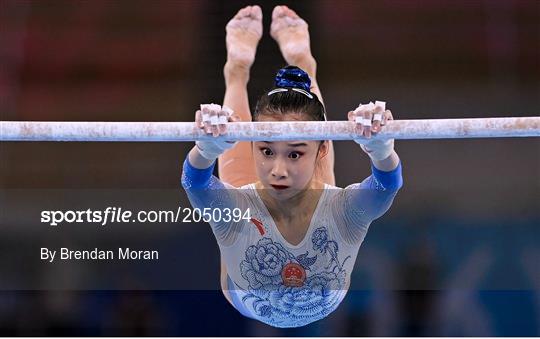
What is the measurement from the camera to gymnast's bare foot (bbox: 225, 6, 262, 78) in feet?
11.4

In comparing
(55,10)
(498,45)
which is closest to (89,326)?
(55,10)

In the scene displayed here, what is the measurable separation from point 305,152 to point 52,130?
91 cm

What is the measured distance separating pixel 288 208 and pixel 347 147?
41.1 inches

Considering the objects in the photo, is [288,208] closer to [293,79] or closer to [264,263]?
[264,263]

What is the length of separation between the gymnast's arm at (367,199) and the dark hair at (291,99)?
1.02ft

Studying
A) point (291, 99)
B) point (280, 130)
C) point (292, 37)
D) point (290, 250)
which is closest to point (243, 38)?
point (292, 37)

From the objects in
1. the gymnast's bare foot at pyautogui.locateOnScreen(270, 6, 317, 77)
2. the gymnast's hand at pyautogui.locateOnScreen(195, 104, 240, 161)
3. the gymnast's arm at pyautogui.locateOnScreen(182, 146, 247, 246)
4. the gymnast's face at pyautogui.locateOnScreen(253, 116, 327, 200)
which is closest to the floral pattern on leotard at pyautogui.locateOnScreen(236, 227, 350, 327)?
the gymnast's arm at pyautogui.locateOnScreen(182, 146, 247, 246)

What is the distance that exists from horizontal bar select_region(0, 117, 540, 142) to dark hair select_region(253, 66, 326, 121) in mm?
312

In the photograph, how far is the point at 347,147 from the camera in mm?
3619

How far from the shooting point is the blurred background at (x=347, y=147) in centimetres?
339

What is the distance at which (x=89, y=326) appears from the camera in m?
3.42

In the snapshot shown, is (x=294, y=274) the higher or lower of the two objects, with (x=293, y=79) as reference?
lower

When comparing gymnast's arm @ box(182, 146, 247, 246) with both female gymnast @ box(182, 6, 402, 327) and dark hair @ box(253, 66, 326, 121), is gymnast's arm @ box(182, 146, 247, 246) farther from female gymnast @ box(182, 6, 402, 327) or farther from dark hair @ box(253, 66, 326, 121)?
dark hair @ box(253, 66, 326, 121)

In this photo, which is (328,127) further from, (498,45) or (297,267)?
(498,45)
